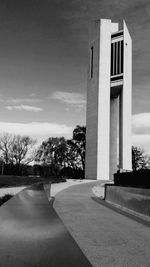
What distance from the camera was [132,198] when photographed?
10359 mm

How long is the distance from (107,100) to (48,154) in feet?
89.0

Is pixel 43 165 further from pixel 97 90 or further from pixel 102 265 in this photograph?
pixel 102 265

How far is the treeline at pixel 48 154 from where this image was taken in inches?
2960

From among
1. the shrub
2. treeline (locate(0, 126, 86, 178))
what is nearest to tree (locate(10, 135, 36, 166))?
treeline (locate(0, 126, 86, 178))

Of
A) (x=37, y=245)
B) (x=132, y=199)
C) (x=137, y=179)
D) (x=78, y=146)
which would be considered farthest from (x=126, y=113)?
(x=37, y=245)

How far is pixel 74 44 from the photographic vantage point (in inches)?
1172

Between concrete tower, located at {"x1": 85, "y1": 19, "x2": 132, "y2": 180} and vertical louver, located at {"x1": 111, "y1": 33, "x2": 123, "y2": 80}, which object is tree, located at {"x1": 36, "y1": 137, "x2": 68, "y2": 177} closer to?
concrete tower, located at {"x1": 85, "y1": 19, "x2": 132, "y2": 180}

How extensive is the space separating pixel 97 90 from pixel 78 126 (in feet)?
A: 82.2

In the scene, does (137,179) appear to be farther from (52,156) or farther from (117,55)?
(52,156)

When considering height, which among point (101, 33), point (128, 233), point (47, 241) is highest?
point (101, 33)

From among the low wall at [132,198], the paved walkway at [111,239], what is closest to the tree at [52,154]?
the low wall at [132,198]

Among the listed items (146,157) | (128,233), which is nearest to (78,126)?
(146,157)

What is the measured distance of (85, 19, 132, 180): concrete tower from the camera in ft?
175

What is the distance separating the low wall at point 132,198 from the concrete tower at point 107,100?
38.8m
